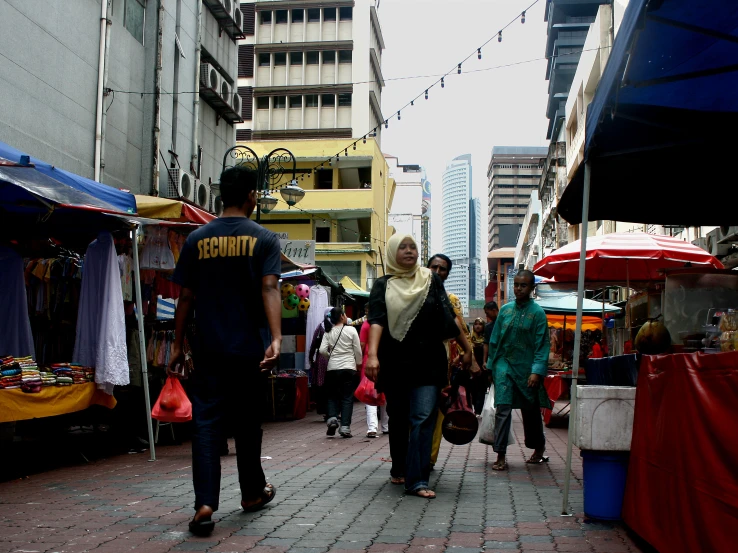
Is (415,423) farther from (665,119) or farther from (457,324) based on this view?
(665,119)

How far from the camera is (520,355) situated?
7.94 metres

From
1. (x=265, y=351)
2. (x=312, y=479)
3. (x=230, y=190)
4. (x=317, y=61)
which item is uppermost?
(x=317, y=61)

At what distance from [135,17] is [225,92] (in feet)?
20.3

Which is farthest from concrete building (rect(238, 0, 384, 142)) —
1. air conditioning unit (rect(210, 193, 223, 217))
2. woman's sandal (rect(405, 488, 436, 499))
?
woman's sandal (rect(405, 488, 436, 499))

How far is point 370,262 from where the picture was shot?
45562mm

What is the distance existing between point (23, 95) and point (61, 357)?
5.28 meters

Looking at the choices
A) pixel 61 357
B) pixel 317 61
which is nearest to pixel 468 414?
pixel 61 357

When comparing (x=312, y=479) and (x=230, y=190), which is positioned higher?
(x=230, y=190)

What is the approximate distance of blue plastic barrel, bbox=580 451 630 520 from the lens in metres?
5.18

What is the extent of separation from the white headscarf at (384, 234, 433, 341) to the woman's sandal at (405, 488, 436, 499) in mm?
1141

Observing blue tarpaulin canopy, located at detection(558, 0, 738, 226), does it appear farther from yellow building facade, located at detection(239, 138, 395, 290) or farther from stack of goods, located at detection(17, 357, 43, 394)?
yellow building facade, located at detection(239, 138, 395, 290)

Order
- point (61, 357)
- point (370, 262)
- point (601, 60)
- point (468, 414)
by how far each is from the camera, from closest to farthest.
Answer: point (468, 414)
point (61, 357)
point (601, 60)
point (370, 262)

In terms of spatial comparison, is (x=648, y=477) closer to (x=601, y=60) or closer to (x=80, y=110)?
(x=80, y=110)

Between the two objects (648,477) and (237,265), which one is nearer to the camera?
(648,477)
